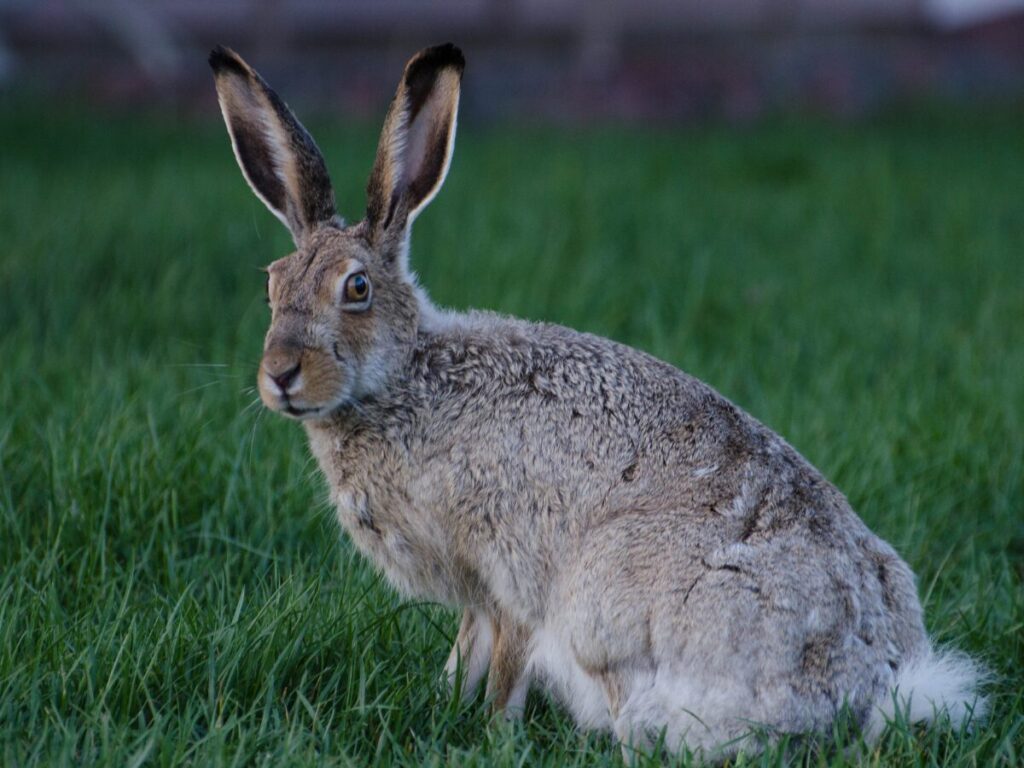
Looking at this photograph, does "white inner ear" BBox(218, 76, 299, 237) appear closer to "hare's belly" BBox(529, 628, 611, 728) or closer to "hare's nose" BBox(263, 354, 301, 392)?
"hare's nose" BBox(263, 354, 301, 392)

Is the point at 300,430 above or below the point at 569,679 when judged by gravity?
above

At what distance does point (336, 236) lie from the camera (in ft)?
13.2

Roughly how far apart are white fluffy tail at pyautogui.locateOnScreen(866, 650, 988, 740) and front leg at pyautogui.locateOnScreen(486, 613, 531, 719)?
93 cm

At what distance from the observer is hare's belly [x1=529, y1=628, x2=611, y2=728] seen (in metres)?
3.68

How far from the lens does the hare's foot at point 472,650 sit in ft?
13.0

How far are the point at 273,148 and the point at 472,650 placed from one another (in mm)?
1549

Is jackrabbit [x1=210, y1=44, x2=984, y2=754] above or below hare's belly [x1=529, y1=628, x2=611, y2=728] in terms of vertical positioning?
above

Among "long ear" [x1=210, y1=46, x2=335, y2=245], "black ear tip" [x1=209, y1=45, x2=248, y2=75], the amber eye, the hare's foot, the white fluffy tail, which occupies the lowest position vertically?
the hare's foot

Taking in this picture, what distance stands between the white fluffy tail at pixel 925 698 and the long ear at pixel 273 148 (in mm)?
2039

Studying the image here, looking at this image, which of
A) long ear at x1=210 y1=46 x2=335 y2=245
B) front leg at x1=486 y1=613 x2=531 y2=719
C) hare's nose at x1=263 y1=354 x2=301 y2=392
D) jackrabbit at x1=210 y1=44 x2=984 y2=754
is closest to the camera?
jackrabbit at x1=210 y1=44 x2=984 y2=754

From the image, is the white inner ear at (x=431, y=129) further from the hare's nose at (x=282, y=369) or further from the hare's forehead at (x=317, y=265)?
the hare's nose at (x=282, y=369)

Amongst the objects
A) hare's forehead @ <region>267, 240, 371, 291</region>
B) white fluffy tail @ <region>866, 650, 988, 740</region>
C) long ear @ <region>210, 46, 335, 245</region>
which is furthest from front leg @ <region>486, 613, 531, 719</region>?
long ear @ <region>210, 46, 335, 245</region>

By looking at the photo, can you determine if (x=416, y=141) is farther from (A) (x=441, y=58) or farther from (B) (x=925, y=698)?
(B) (x=925, y=698)

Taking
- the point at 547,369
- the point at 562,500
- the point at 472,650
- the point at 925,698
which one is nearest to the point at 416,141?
the point at 547,369
